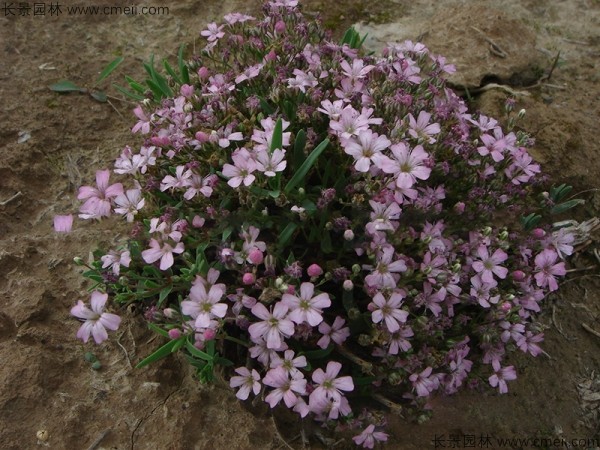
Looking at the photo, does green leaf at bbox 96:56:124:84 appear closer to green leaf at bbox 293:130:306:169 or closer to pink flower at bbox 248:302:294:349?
green leaf at bbox 293:130:306:169

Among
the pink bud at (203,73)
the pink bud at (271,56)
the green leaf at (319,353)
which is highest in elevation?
the pink bud at (271,56)

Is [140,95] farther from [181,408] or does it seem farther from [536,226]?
[536,226]

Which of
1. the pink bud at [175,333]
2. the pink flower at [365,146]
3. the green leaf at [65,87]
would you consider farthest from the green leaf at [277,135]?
the green leaf at [65,87]

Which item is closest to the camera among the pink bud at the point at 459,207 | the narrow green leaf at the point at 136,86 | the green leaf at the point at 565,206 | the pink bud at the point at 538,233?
the pink bud at the point at 459,207

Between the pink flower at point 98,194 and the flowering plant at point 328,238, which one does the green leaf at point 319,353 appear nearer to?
the flowering plant at point 328,238

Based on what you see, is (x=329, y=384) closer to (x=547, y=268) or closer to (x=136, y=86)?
(x=547, y=268)

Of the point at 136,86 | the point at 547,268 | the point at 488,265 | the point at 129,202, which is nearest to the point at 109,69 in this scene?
the point at 136,86
